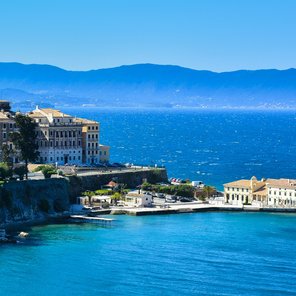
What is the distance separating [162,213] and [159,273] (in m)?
29.8

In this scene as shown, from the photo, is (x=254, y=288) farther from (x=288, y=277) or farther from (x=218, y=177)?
(x=218, y=177)

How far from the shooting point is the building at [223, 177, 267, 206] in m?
102

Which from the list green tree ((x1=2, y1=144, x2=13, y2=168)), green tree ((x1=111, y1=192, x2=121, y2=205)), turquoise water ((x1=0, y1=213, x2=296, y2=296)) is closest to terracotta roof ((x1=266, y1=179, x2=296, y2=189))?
turquoise water ((x1=0, y1=213, x2=296, y2=296))

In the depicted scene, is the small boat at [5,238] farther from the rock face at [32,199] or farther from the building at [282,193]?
the building at [282,193]

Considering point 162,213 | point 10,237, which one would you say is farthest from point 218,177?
point 10,237

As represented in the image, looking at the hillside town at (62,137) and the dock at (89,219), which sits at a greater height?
the hillside town at (62,137)

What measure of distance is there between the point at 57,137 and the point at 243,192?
23556 mm

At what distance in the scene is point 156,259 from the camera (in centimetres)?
6906

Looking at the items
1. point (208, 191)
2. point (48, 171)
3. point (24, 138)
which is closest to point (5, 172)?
point (24, 138)

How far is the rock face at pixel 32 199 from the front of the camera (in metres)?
85.4

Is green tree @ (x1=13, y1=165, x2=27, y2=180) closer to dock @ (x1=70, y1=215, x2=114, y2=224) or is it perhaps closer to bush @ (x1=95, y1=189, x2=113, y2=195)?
dock @ (x1=70, y1=215, x2=114, y2=224)

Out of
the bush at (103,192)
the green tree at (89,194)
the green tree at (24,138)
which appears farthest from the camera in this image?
the bush at (103,192)

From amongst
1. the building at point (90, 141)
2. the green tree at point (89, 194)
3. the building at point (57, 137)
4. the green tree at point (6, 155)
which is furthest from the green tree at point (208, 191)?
the green tree at point (6, 155)

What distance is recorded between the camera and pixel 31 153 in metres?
96.8
